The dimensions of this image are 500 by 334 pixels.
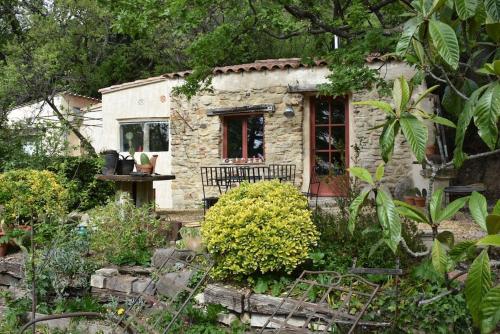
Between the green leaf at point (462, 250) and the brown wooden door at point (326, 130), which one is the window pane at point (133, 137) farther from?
the green leaf at point (462, 250)

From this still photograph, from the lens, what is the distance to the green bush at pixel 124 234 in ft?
16.8

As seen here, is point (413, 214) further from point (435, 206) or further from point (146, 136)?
point (146, 136)

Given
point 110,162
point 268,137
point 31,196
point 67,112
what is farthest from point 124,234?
point 67,112

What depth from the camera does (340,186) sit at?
5629 millimetres

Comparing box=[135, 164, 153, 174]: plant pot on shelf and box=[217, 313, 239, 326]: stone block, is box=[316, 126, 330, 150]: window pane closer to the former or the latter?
box=[135, 164, 153, 174]: plant pot on shelf

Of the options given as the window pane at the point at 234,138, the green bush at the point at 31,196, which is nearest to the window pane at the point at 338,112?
the window pane at the point at 234,138

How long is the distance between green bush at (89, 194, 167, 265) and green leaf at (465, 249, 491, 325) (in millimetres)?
3947

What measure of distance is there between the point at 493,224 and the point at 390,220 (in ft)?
1.19

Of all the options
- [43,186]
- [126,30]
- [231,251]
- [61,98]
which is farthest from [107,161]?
[61,98]

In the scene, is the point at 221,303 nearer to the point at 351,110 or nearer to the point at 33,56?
the point at 351,110

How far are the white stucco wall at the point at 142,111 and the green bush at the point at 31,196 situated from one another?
422 cm

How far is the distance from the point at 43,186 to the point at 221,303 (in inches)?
118

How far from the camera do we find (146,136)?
11.1m

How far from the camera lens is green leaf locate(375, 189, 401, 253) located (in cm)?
184
